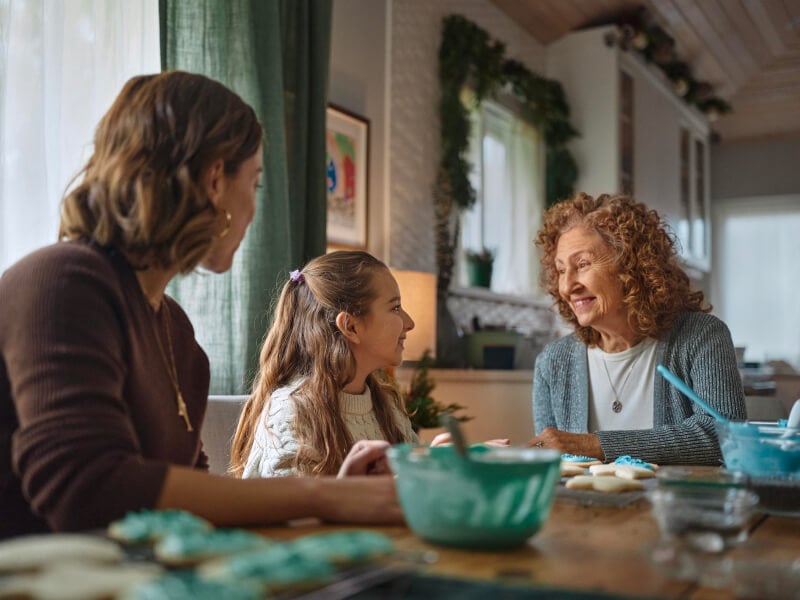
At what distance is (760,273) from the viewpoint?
7.84 m

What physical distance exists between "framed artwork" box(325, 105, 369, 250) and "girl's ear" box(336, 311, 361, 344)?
157 cm

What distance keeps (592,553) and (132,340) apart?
603 mm

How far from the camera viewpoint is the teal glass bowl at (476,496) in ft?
2.75

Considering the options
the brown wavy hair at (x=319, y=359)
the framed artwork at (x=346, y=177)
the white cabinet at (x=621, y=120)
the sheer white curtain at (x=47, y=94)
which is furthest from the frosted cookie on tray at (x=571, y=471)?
the white cabinet at (x=621, y=120)

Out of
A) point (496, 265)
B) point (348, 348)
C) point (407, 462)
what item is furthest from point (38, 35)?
point (496, 265)

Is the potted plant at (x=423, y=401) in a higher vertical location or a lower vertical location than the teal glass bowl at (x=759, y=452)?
lower

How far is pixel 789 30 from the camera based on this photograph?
600 cm

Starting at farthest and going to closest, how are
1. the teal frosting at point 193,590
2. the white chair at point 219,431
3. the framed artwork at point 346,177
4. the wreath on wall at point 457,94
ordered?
the wreath on wall at point 457,94
the framed artwork at point 346,177
the white chair at point 219,431
the teal frosting at point 193,590

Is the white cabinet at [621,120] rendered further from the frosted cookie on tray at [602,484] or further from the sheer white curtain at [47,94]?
the frosted cookie on tray at [602,484]

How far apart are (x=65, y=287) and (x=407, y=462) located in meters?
0.45

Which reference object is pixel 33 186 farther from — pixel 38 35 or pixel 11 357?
pixel 11 357

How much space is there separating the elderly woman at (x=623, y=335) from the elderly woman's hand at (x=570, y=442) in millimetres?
259

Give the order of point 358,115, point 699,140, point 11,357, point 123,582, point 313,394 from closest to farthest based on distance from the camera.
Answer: point 123,582 < point 11,357 < point 313,394 < point 358,115 < point 699,140

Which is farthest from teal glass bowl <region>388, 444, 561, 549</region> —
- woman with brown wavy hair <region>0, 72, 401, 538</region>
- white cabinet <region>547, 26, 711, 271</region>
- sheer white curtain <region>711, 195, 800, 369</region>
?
sheer white curtain <region>711, 195, 800, 369</region>
